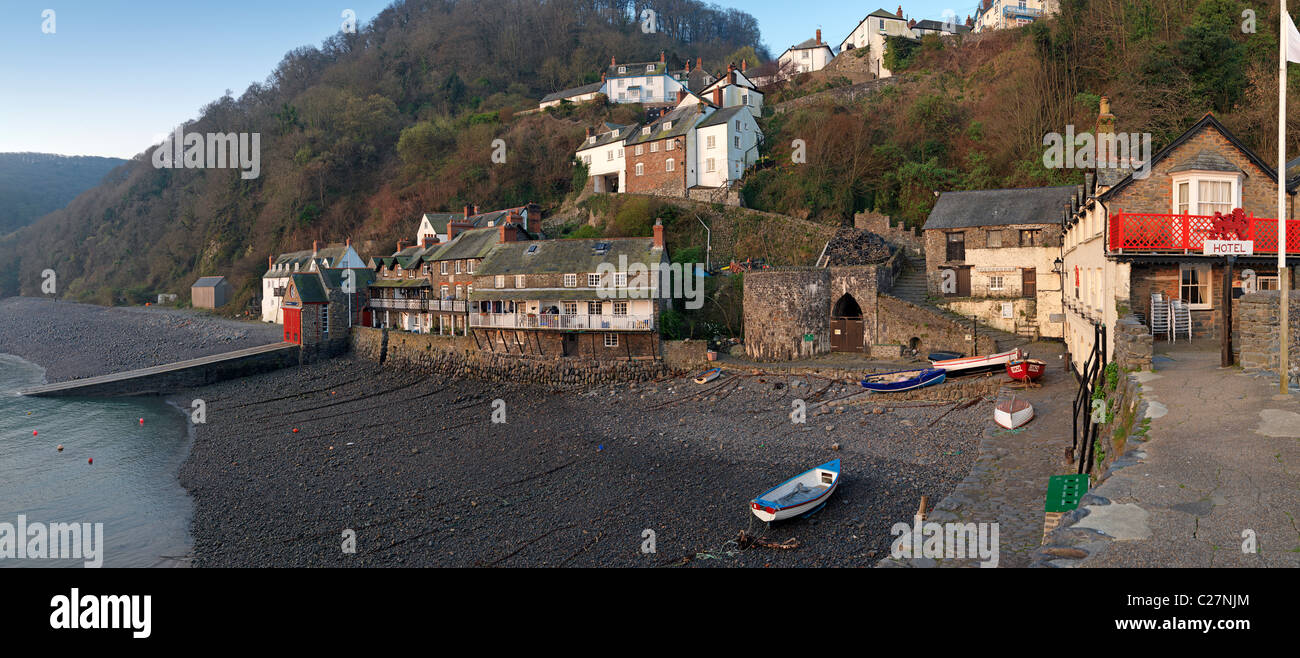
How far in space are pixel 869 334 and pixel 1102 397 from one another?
14561 mm

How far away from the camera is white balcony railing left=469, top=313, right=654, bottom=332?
30641 mm

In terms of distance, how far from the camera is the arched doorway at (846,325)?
28516mm

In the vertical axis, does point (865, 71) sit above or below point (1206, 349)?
above

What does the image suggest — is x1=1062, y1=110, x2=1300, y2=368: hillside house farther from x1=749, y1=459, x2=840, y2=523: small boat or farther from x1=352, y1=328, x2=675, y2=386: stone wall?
x1=352, y1=328, x2=675, y2=386: stone wall

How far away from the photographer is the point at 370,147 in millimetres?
69875

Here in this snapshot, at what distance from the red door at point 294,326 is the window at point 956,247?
120ft

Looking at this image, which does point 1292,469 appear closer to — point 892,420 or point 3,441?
point 892,420

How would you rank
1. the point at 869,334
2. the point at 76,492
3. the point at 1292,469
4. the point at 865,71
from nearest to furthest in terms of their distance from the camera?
the point at 1292,469 → the point at 76,492 → the point at 869,334 → the point at 865,71

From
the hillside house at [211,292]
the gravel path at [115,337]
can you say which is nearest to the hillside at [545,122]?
the hillside house at [211,292]

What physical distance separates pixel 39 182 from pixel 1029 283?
616 ft

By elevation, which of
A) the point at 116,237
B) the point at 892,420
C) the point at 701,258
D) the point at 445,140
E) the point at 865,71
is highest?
the point at 865,71

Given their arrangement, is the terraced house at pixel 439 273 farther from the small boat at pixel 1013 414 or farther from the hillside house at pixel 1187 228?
the hillside house at pixel 1187 228
